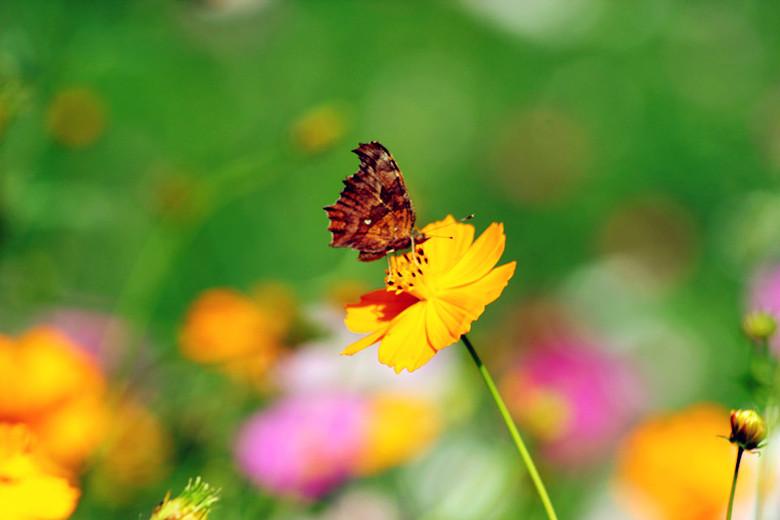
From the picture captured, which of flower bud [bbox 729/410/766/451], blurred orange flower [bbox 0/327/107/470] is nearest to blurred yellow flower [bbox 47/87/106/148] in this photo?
blurred orange flower [bbox 0/327/107/470]

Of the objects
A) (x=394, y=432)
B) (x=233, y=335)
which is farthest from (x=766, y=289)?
(x=233, y=335)

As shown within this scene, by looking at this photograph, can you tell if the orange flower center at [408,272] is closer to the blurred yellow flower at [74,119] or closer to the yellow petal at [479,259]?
the yellow petal at [479,259]

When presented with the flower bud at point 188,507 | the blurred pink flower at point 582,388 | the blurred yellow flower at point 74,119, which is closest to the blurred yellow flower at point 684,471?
the blurred pink flower at point 582,388

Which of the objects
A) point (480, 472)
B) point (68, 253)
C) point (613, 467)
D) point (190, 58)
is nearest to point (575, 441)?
point (613, 467)

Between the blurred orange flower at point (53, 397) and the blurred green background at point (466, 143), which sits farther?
the blurred green background at point (466, 143)

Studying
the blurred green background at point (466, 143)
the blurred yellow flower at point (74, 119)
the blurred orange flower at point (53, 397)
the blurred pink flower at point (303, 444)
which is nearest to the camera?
the blurred orange flower at point (53, 397)

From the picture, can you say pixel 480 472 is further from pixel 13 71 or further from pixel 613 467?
pixel 13 71

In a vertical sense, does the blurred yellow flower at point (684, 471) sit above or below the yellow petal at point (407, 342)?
below
